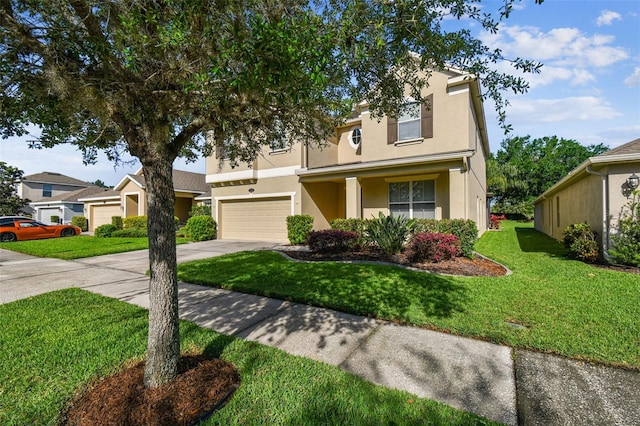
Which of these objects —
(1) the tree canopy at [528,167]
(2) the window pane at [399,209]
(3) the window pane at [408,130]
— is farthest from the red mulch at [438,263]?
(1) the tree canopy at [528,167]

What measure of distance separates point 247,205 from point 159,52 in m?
13.7

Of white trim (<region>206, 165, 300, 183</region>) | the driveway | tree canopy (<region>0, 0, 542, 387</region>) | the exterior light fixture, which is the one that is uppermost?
white trim (<region>206, 165, 300, 183</region>)

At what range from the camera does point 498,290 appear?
5.71m

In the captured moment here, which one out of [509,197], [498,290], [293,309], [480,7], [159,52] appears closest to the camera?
[159,52]

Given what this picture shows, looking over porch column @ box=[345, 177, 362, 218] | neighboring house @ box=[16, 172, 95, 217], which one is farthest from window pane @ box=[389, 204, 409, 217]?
neighboring house @ box=[16, 172, 95, 217]

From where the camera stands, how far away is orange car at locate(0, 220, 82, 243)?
17.1m

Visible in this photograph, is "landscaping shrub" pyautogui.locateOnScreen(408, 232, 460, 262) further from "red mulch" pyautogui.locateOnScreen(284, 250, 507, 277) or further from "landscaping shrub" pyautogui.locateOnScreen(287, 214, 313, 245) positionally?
"landscaping shrub" pyautogui.locateOnScreen(287, 214, 313, 245)

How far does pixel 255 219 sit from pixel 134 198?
13.6m

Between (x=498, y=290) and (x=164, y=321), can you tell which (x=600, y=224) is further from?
(x=164, y=321)

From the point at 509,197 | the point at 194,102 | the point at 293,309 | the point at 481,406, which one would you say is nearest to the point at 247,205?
the point at 293,309

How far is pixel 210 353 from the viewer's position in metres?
3.40

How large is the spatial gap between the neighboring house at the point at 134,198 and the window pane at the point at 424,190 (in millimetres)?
15104

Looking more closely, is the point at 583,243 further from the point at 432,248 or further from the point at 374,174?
the point at 374,174

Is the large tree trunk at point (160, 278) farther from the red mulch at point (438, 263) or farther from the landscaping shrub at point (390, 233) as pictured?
the landscaping shrub at point (390, 233)
